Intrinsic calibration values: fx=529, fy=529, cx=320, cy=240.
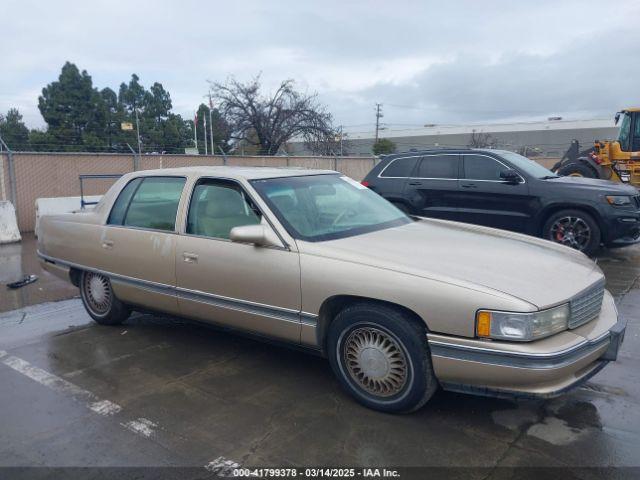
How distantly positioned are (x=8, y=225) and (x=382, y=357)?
379 inches

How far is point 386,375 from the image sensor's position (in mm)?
3381

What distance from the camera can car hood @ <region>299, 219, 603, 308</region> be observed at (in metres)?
3.12

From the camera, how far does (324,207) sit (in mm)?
4352

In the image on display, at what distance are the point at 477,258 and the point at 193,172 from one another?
98.6 inches

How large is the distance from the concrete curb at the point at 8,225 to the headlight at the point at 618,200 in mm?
10560

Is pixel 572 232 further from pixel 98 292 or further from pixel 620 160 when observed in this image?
pixel 620 160

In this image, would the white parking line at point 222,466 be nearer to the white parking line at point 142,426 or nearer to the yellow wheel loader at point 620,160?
the white parking line at point 142,426

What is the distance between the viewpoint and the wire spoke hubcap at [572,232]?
7836 mm

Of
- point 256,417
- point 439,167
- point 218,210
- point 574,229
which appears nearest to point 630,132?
point 574,229

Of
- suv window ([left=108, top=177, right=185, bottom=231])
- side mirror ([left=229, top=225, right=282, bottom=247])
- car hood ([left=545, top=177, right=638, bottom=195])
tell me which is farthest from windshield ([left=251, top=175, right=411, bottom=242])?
car hood ([left=545, top=177, right=638, bottom=195])

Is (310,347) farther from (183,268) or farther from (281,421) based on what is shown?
(183,268)

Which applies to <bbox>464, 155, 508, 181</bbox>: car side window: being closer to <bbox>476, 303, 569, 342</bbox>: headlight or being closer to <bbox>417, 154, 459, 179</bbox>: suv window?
<bbox>417, 154, 459, 179</bbox>: suv window

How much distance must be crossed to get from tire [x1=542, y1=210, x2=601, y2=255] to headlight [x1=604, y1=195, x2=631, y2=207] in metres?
0.34

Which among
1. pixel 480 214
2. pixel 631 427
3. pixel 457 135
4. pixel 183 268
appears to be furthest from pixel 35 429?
pixel 457 135
